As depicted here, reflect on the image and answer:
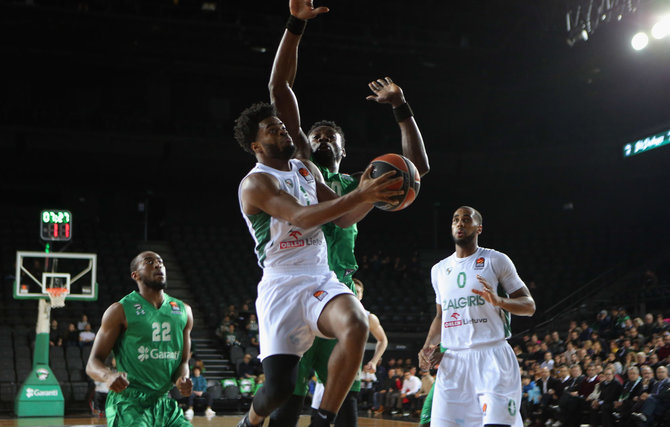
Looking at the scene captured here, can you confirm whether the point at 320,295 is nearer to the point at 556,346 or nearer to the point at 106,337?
the point at 106,337

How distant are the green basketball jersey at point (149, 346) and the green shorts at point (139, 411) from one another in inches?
2.4

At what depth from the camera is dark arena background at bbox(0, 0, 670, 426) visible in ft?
66.3

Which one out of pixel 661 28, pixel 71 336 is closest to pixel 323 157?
pixel 661 28

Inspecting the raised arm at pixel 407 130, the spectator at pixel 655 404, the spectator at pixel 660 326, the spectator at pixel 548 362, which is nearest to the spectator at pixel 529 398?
the spectator at pixel 548 362

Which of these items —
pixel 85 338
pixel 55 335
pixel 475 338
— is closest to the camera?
pixel 475 338

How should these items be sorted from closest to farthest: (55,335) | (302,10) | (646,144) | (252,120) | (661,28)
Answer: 1. (252,120)
2. (302,10)
3. (661,28)
4. (55,335)
5. (646,144)

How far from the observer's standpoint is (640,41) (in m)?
14.6

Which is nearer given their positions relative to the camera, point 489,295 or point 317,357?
point 317,357

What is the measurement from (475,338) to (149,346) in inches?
89.2

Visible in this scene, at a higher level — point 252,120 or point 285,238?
point 252,120

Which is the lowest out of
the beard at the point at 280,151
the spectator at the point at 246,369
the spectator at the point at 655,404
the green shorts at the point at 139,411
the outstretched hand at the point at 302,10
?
the spectator at the point at 655,404

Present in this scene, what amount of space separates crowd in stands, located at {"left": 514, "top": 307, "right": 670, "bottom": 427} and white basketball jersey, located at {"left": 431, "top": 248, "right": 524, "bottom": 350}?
664 centimetres

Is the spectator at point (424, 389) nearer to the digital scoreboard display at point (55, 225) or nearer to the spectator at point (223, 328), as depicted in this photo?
the spectator at point (223, 328)

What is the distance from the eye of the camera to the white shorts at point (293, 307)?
3.96 meters
